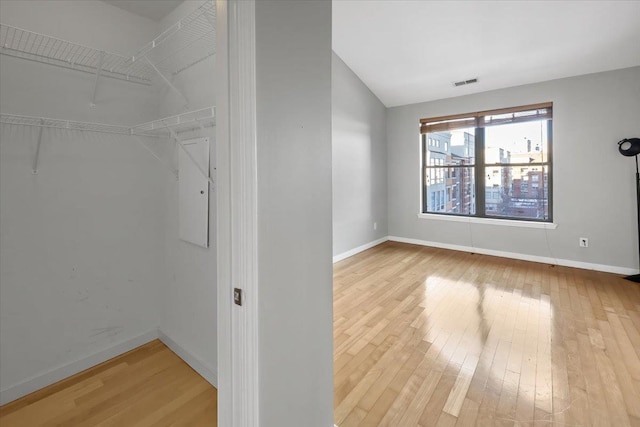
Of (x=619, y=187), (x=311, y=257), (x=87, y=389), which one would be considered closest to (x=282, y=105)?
(x=311, y=257)

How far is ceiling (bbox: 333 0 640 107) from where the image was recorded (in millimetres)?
2873

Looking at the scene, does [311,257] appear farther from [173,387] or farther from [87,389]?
[87,389]

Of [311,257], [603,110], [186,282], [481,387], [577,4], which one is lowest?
[481,387]

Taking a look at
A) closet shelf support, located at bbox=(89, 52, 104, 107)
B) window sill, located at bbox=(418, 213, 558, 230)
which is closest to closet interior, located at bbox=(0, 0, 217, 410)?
closet shelf support, located at bbox=(89, 52, 104, 107)

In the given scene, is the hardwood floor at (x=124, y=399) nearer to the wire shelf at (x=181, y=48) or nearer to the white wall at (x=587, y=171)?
the wire shelf at (x=181, y=48)

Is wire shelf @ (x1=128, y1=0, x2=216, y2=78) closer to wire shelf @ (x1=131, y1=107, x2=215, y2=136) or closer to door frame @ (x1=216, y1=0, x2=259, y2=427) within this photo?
wire shelf @ (x1=131, y1=107, x2=215, y2=136)

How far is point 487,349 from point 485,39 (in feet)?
10.7

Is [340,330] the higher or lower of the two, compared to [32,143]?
lower

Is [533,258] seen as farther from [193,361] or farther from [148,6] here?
[148,6]

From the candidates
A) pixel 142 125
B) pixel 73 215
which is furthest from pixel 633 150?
pixel 73 215

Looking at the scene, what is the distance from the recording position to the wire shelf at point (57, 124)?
1571mm

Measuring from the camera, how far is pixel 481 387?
1.75 meters

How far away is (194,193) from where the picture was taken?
1857mm

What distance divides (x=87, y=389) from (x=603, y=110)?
5.76 meters
